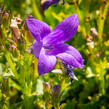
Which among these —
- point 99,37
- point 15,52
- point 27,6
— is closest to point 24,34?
point 15,52

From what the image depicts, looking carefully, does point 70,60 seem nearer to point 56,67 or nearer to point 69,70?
point 69,70

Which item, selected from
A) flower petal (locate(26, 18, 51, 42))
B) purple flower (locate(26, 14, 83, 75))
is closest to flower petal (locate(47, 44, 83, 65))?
purple flower (locate(26, 14, 83, 75))

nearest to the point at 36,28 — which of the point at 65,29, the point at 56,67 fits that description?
the point at 65,29

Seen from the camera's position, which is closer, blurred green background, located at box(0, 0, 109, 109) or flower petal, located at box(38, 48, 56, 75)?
flower petal, located at box(38, 48, 56, 75)

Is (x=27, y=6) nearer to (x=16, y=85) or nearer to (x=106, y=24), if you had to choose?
(x=106, y=24)

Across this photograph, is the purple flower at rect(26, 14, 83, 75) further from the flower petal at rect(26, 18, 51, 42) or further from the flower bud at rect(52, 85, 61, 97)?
the flower bud at rect(52, 85, 61, 97)

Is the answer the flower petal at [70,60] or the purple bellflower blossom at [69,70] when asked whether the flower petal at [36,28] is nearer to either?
A: the flower petal at [70,60]

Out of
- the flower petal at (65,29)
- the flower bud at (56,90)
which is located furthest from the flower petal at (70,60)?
the flower bud at (56,90)
